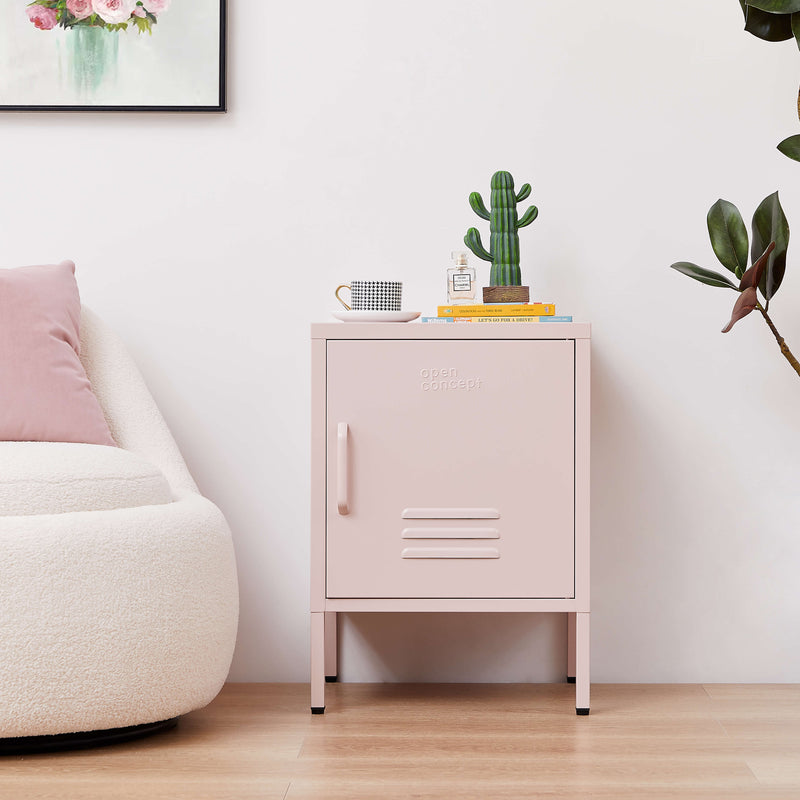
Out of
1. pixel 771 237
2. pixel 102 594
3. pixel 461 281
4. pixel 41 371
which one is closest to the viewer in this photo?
pixel 102 594

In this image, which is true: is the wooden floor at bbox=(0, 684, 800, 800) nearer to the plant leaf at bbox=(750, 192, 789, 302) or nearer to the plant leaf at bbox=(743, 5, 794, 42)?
the plant leaf at bbox=(750, 192, 789, 302)

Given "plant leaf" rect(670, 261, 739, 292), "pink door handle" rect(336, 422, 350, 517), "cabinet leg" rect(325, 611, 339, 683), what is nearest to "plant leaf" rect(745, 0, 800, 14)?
"plant leaf" rect(670, 261, 739, 292)

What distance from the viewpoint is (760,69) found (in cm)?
194

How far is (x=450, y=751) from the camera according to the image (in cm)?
143

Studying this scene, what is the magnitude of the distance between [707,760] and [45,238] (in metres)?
1.66

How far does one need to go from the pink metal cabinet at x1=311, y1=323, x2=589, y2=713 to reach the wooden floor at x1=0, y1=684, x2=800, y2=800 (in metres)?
0.21

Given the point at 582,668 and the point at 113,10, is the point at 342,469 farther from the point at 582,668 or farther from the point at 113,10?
the point at 113,10

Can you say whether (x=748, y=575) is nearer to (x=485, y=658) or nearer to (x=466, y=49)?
(x=485, y=658)

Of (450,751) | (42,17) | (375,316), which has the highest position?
(42,17)

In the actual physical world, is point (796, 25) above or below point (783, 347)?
above

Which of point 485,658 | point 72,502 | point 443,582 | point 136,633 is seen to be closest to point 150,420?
point 72,502

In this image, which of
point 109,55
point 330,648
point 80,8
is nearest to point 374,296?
point 330,648

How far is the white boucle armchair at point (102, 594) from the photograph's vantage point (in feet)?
4.21

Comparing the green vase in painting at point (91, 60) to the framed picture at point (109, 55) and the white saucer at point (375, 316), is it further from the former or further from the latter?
the white saucer at point (375, 316)
